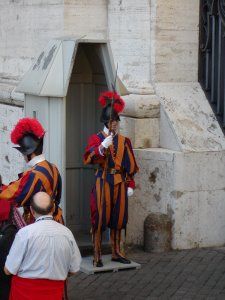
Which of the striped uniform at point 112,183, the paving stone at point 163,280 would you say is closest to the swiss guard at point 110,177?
the striped uniform at point 112,183

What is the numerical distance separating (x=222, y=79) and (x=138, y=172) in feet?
4.49

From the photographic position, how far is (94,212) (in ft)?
30.5

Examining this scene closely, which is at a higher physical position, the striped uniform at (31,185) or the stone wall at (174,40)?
the stone wall at (174,40)

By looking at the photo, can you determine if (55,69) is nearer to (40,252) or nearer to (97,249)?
(97,249)

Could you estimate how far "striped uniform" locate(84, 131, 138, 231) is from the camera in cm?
926

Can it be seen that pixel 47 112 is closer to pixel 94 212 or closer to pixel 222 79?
pixel 94 212

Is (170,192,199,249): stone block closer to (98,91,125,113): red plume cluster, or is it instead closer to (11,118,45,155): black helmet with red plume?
(98,91,125,113): red plume cluster

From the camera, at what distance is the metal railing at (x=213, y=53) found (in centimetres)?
1044

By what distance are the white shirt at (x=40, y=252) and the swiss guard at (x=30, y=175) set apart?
1.20 m

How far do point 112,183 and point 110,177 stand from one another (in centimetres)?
6

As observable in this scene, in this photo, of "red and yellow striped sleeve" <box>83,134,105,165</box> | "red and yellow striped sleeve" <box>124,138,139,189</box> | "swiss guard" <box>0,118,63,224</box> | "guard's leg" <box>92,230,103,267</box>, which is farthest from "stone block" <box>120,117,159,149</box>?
"swiss guard" <box>0,118,63,224</box>

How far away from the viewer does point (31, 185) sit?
300 inches

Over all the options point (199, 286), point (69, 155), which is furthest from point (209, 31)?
point (199, 286)

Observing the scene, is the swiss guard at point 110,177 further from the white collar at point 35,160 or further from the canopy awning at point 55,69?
the white collar at point 35,160
